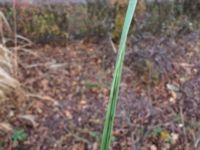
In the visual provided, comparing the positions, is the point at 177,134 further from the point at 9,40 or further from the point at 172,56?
the point at 9,40

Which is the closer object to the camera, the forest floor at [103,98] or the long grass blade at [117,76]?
the long grass blade at [117,76]

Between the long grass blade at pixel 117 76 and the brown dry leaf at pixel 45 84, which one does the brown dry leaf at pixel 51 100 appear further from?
the long grass blade at pixel 117 76

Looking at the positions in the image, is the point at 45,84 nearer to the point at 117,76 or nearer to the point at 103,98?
the point at 103,98

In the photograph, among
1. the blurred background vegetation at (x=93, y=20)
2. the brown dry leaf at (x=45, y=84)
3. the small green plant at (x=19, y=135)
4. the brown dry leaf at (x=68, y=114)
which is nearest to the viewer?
the small green plant at (x=19, y=135)

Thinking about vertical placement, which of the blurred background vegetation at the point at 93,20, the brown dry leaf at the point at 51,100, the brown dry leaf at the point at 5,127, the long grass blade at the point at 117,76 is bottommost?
the brown dry leaf at the point at 5,127

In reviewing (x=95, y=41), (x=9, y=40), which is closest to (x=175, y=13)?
(x=95, y=41)

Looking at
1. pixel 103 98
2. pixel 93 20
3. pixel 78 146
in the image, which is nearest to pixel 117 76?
pixel 78 146

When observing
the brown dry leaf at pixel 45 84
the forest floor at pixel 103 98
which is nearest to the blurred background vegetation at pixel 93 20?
the forest floor at pixel 103 98

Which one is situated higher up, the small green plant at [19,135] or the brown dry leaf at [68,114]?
the brown dry leaf at [68,114]
